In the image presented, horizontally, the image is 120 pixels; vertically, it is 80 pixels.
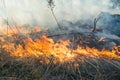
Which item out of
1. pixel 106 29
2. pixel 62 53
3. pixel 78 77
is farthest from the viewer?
pixel 106 29

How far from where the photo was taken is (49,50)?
7.55 metres

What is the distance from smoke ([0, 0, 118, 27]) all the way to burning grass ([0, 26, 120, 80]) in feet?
9.55

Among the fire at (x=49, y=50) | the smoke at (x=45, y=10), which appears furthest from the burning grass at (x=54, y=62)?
the smoke at (x=45, y=10)

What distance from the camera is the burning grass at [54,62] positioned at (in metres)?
6.83

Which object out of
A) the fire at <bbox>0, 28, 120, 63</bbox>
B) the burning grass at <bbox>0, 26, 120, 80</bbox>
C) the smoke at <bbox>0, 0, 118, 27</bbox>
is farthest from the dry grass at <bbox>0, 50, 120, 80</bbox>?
the smoke at <bbox>0, 0, 118, 27</bbox>

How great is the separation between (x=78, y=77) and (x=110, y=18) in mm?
4275

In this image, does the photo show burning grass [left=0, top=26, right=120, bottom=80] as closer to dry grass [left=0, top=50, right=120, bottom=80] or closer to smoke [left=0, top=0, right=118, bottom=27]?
dry grass [left=0, top=50, right=120, bottom=80]

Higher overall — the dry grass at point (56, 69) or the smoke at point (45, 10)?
the smoke at point (45, 10)

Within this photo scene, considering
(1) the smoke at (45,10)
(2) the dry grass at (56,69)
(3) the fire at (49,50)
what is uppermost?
(1) the smoke at (45,10)

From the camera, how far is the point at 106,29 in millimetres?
10180

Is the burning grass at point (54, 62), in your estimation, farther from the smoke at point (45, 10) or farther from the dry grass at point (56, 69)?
the smoke at point (45, 10)

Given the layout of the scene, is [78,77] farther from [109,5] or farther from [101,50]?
[109,5]

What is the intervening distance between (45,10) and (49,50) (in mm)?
4385

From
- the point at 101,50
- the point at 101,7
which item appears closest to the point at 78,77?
the point at 101,50
